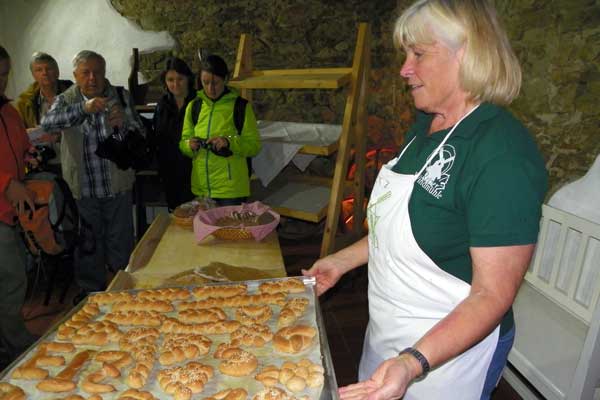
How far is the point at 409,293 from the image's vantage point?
1.19 meters

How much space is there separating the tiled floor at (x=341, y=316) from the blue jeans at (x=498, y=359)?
1394 mm

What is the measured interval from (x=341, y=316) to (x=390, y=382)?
250cm

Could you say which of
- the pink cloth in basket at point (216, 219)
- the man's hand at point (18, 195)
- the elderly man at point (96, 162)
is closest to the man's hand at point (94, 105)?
the elderly man at point (96, 162)

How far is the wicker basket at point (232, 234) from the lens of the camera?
2.20 meters

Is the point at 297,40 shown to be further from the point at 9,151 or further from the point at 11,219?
the point at 11,219

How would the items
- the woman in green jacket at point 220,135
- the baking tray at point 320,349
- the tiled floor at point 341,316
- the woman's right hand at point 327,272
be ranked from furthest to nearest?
the woman in green jacket at point 220,135
the tiled floor at point 341,316
the woman's right hand at point 327,272
the baking tray at point 320,349

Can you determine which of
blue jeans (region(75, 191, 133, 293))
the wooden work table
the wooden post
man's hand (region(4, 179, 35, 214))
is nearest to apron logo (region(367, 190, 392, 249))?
the wooden work table

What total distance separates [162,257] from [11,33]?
4696 millimetres

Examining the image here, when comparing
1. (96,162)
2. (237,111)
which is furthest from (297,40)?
(96,162)

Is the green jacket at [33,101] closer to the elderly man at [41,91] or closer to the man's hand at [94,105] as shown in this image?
the elderly man at [41,91]

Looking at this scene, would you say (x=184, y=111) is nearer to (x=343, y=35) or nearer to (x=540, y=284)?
(x=343, y=35)

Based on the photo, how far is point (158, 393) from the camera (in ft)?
3.75

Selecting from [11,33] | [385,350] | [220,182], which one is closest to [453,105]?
[385,350]

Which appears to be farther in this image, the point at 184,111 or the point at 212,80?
the point at 184,111
